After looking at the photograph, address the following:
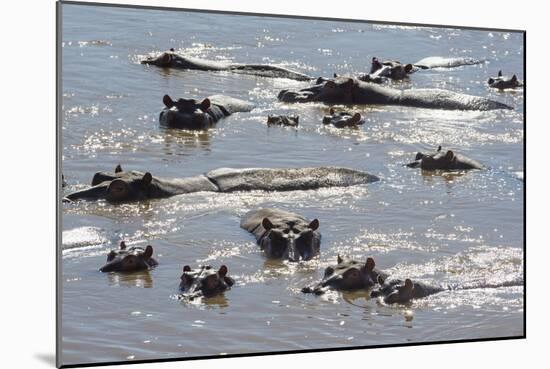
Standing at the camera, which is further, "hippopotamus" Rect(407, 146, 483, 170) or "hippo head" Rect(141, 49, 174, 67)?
"hippopotamus" Rect(407, 146, 483, 170)

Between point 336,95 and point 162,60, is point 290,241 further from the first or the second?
point 162,60

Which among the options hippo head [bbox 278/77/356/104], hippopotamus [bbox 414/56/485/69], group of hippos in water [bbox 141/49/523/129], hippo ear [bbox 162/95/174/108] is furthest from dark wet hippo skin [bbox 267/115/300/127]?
hippopotamus [bbox 414/56/485/69]

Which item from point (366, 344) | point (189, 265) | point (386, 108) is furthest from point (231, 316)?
point (386, 108)

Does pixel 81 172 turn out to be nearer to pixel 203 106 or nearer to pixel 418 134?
pixel 203 106

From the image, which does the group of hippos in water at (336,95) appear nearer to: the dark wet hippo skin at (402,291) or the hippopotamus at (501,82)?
the hippopotamus at (501,82)

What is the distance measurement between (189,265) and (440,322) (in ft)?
5.36

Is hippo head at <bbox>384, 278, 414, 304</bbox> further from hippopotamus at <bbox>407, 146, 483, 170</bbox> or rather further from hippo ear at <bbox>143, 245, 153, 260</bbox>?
hippo ear at <bbox>143, 245, 153, 260</bbox>

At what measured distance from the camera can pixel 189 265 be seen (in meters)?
7.88

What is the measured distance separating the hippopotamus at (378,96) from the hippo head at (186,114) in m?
0.52

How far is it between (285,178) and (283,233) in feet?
1.29

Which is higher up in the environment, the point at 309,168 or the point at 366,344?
the point at 309,168

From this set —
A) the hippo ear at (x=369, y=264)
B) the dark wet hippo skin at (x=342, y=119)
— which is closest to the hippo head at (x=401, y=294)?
the hippo ear at (x=369, y=264)

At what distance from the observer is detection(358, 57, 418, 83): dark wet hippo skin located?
8.59 metres

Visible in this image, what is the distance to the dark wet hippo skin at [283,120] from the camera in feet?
27.5
